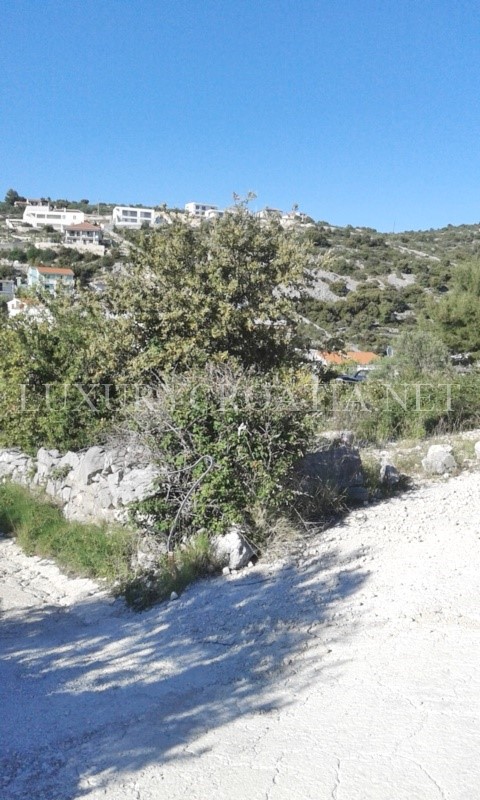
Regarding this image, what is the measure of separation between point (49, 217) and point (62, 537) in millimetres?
95384

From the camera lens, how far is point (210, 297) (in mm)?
A: 9234

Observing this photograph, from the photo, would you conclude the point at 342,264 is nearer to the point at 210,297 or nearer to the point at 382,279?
the point at 382,279

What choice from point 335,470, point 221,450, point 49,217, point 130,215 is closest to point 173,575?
point 221,450

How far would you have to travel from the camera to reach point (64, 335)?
447 inches

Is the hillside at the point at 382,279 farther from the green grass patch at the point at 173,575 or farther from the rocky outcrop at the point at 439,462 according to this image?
the green grass patch at the point at 173,575

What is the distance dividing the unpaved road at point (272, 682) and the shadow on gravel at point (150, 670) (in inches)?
0.6

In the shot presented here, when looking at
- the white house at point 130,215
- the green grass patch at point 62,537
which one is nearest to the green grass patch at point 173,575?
the green grass patch at point 62,537

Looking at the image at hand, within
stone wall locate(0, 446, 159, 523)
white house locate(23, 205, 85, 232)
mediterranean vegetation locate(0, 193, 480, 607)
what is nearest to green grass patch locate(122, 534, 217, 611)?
mediterranean vegetation locate(0, 193, 480, 607)

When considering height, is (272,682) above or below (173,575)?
below

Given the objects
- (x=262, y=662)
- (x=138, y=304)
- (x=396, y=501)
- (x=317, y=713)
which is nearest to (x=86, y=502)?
(x=138, y=304)

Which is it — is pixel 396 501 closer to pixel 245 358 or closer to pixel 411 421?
pixel 245 358

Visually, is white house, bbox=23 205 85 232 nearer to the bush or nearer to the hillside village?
the hillside village

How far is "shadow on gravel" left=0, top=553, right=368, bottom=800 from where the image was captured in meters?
3.70

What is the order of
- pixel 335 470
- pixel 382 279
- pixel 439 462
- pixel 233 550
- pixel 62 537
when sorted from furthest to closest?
pixel 382 279 < pixel 439 462 < pixel 62 537 < pixel 335 470 < pixel 233 550
